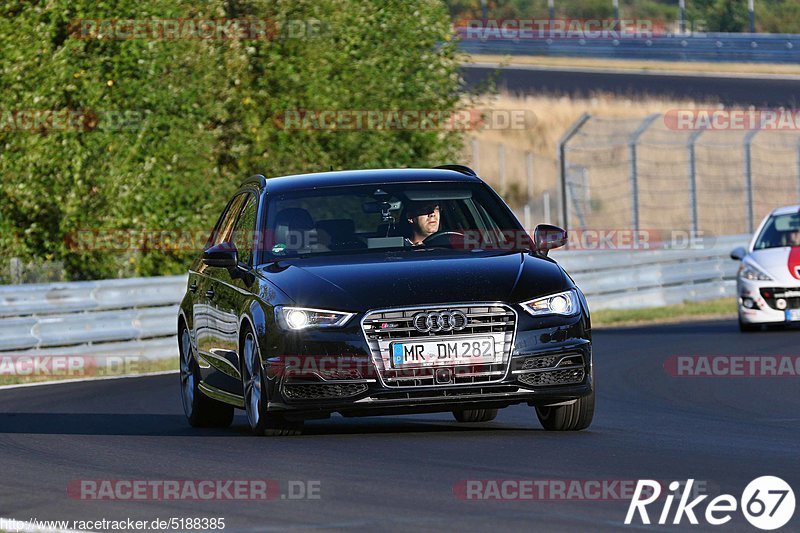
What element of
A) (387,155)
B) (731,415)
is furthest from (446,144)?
(731,415)

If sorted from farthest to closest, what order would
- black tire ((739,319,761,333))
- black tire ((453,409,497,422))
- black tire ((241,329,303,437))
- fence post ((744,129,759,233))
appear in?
fence post ((744,129,759,233)) < black tire ((739,319,761,333)) < black tire ((453,409,497,422)) < black tire ((241,329,303,437))

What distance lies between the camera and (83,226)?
23453 mm

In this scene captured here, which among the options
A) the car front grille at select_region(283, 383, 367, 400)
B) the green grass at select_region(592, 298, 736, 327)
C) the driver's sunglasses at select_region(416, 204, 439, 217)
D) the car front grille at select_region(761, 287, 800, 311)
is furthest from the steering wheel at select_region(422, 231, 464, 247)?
the green grass at select_region(592, 298, 736, 327)

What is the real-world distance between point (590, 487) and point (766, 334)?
1317 centimetres

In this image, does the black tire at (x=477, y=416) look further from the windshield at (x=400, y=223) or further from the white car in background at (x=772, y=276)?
the white car in background at (x=772, y=276)

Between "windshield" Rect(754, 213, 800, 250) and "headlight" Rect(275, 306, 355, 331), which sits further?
"windshield" Rect(754, 213, 800, 250)

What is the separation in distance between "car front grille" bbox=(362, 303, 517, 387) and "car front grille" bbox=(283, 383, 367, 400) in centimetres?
17

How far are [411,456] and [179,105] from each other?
1644cm

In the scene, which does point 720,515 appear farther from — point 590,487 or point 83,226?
point 83,226

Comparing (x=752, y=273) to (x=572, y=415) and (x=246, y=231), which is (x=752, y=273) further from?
(x=572, y=415)

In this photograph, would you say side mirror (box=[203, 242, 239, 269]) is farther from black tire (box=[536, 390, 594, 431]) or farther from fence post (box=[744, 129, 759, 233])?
fence post (box=[744, 129, 759, 233])

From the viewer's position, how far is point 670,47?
59000mm

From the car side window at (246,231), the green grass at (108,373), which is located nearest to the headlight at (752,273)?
the green grass at (108,373)

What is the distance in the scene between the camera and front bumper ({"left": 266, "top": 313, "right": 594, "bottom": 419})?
31.8 feet
